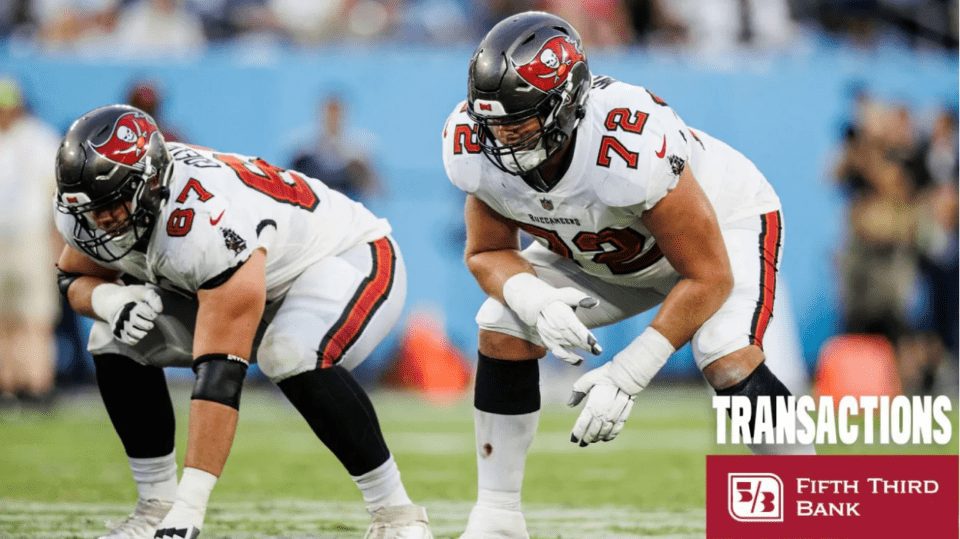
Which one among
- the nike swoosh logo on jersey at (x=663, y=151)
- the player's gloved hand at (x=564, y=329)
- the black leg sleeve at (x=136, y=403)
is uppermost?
the nike swoosh logo on jersey at (x=663, y=151)

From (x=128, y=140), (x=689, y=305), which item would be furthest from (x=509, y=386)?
(x=128, y=140)

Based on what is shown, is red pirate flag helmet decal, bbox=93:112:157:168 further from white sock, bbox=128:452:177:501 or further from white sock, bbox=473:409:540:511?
white sock, bbox=473:409:540:511

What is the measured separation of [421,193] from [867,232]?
10.4ft

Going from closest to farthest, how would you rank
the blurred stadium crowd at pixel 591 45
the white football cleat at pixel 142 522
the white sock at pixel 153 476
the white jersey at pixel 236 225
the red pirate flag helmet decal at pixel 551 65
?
the red pirate flag helmet decal at pixel 551 65 < the white jersey at pixel 236 225 < the white football cleat at pixel 142 522 < the white sock at pixel 153 476 < the blurred stadium crowd at pixel 591 45

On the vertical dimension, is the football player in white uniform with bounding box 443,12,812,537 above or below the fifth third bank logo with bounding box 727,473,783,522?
above

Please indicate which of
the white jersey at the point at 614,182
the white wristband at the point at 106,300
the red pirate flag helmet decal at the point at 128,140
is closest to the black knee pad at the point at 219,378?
the white wristband at the point at 106,300

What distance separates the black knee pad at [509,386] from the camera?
430 cm

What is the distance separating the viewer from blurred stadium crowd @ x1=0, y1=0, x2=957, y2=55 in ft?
34.7

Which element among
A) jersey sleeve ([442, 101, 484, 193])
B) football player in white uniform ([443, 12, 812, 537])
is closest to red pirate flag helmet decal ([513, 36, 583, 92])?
football player in white uniform ([443, 12, 812, 537])

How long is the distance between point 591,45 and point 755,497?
6.97 meters

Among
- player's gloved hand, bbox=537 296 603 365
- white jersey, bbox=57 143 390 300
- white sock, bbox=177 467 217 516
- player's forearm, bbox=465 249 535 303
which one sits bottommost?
white sock, bbox=177 467 217 516

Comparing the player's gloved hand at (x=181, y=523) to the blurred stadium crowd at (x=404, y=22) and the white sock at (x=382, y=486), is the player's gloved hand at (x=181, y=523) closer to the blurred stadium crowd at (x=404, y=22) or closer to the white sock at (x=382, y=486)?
the white sock at (x=382, y=486)

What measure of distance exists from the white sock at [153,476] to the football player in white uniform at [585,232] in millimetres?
1006

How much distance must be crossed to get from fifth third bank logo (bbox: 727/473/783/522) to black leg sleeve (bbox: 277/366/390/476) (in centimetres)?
101
